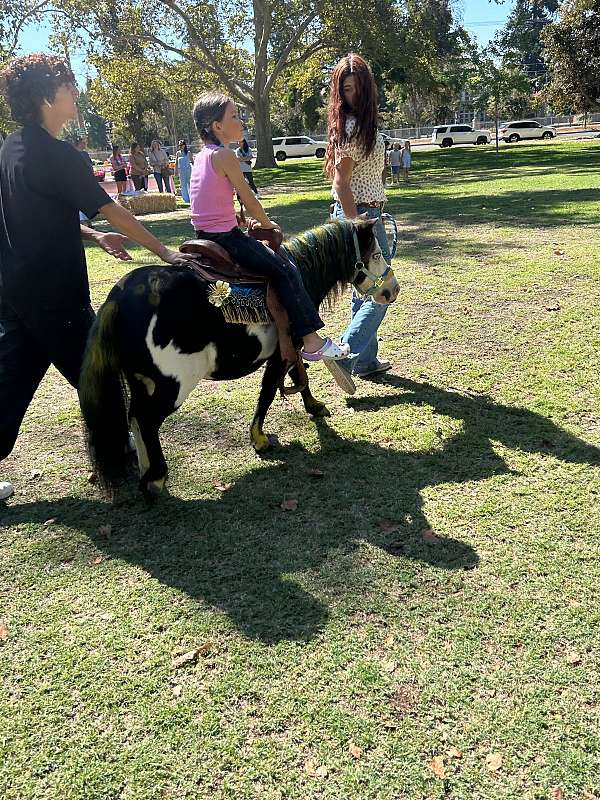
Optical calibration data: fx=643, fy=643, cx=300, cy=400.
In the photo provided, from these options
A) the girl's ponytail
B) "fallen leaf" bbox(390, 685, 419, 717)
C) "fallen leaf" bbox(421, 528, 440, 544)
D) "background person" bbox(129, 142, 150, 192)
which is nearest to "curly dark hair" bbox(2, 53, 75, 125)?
the girl's ponytail

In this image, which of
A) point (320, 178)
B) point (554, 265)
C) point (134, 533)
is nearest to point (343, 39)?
point (320, 178)

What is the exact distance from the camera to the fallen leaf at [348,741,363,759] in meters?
2.27

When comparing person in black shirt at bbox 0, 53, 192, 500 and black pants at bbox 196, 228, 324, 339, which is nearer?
person in black shirt at bbox 0, 53, 192, 500

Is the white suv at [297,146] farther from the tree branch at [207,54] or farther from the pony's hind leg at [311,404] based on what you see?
the pony's hind leg at [311,404]

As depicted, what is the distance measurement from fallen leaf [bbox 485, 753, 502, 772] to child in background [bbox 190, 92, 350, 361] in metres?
2.55

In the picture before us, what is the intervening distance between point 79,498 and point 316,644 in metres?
2.07

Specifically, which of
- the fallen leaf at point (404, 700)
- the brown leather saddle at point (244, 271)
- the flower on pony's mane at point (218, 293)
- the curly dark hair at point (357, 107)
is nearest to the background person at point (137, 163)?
the curly dark hair at point (357, 107)

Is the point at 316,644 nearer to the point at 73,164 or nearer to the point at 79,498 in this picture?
the point at 79,498

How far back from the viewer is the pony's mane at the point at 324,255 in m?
4.42

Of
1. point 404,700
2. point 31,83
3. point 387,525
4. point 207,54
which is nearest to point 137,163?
point 207,54

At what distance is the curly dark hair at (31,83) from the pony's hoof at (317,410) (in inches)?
103

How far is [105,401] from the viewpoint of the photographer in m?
3.67

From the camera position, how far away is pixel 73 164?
11.6 ft

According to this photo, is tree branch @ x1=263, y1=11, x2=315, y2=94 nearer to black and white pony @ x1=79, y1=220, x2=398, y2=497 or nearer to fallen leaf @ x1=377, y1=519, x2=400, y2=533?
black and white pony @ x1=79, y1=220, x2=398, y2=497
